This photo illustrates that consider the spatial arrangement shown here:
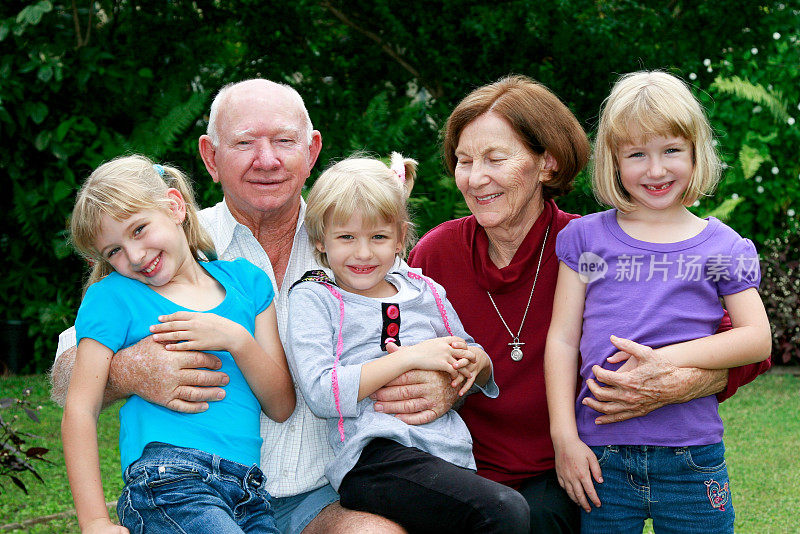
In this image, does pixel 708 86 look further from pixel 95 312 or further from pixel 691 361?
pixel 95 312

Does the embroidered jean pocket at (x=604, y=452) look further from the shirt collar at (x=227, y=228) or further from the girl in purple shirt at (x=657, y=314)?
the shirt collar at (x=227, y=228)

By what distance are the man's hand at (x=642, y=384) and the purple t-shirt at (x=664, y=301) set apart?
0.17 ft

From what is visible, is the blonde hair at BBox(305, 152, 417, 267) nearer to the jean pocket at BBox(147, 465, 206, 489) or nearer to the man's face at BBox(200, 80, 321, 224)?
the man's face at BBox(200, 80, 321, 224)

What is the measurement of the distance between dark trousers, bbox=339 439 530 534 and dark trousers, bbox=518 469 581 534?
36cm

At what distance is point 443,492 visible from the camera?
7.74 ft

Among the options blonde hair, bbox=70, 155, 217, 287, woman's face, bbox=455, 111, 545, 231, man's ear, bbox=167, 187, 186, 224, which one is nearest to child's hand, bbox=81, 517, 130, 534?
blonde hair, bbox=70, 155, 217, 287

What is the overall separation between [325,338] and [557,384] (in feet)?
2.47

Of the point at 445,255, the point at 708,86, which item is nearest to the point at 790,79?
the point at 708,86

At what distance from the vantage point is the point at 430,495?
2369mm

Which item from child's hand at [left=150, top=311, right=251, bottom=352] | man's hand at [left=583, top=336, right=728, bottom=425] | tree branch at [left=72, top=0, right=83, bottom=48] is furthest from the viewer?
tree branch at [left=72, top=0, right=83, bottom=48]

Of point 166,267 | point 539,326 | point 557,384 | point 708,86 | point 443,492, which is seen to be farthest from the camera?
point 708,86

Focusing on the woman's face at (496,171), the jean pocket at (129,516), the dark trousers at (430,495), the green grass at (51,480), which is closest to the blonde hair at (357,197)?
the woman's face at (496,171)

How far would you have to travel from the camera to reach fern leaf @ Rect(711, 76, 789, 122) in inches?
299

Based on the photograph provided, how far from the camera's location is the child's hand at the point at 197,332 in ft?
8.06
